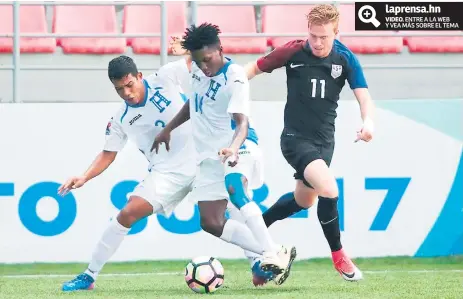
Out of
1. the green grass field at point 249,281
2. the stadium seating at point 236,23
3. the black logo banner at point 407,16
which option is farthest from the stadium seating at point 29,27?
the black logo banner at point 407,16

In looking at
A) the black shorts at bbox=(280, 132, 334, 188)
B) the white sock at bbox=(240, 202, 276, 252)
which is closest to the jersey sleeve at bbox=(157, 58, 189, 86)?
the black shorts at bbox=(280, 132, 334, 188)

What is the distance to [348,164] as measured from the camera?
1155cm

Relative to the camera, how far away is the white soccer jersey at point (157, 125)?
8.88 m

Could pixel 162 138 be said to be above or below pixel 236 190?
above

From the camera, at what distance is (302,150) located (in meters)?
8.46

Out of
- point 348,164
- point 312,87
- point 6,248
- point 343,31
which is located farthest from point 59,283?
point 343,31

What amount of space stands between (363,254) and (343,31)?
281 cm

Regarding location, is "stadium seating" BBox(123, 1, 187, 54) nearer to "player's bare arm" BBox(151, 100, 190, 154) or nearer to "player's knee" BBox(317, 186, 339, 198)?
"player's bare arm" BBox(151, 100, 190, 154)

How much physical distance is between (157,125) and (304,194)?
1221 millimetres

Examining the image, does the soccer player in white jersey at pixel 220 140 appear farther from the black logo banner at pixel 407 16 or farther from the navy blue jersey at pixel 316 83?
the black logo banner at pixel 407 16

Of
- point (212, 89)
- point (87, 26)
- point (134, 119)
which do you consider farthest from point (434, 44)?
point (212, 89)

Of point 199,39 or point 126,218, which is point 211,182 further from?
point 199,39

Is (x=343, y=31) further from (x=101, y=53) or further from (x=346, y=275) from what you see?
(x=346, y=275)

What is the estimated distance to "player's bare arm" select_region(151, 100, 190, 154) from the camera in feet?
28.3
